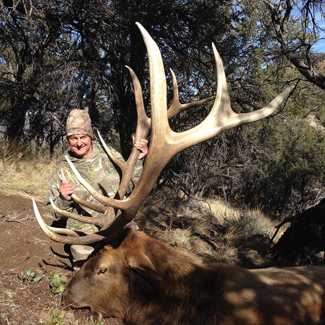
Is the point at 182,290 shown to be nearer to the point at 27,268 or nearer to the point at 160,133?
the point at 160,133

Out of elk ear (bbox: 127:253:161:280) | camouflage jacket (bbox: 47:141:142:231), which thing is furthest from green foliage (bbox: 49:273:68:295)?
elk ear (bbox: 127:253:161:280)

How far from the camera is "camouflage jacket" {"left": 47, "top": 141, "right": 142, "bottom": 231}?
3660 mm

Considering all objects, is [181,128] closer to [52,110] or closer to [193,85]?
[193,85]

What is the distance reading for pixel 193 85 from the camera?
7.78 meters

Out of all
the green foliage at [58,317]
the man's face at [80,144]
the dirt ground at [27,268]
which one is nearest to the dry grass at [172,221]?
the dirt ground at [27,268]

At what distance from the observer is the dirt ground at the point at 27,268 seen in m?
2.75

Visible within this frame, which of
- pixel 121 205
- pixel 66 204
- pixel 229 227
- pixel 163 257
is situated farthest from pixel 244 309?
pixel 229 227

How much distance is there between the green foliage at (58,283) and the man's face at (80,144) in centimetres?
129

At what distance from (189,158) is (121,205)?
5.76m

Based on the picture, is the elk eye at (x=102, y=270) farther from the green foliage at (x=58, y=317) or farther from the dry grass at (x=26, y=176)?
the dry grass at (x=26, y=176)

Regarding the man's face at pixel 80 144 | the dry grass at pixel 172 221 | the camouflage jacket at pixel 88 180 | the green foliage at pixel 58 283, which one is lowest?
the green foliage at pixel 58 283

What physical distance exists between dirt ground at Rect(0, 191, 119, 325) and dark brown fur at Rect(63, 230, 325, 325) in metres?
0.20

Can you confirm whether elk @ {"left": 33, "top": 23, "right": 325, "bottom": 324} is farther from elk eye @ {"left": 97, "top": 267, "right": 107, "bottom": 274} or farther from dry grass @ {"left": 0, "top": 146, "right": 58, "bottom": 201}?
dry grass @ {"left": 0, "top": 146, "right": 58, "bottom": 201}

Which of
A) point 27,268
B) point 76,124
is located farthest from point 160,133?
point 27,268
